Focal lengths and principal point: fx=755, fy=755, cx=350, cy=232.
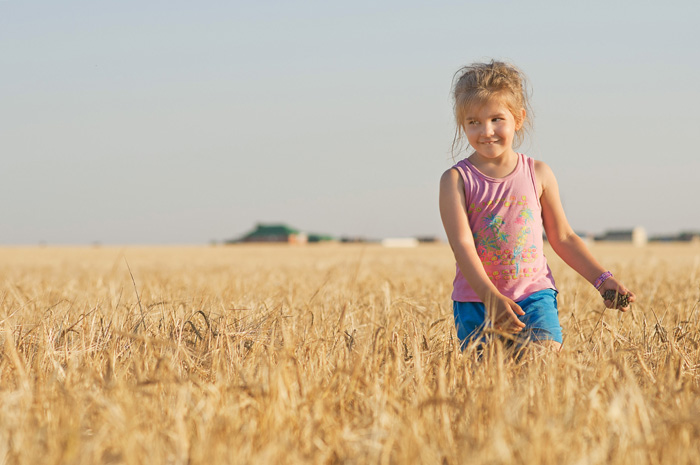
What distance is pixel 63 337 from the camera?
296cm

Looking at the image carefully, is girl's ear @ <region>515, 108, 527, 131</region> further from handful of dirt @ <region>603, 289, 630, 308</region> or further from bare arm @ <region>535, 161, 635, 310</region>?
handful of dirt @ <region>603, 289, 630, 308</region>

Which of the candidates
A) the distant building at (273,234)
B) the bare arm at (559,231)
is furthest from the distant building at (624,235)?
the bare arm at (559,231)

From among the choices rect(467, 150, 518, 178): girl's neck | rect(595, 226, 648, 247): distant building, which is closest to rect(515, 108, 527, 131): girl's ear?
rect(467, 150, 518, 178): girl's neck

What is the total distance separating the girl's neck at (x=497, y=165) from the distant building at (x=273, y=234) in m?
71.4

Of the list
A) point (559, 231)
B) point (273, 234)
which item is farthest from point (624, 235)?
point (559, 231)

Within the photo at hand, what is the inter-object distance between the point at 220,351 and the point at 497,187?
1302 mm

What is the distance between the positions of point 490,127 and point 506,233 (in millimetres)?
433

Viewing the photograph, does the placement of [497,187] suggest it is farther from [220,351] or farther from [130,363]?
[130,363]

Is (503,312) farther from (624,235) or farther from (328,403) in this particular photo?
(624,235)

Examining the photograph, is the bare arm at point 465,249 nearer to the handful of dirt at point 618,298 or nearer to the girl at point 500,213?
the girl at point 500,213

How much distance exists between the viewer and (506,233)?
10.0 feet

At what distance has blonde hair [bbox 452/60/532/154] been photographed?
297 cm

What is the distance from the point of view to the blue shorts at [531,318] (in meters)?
2.94

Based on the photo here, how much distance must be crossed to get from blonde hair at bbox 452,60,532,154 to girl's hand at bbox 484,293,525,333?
0.81m
